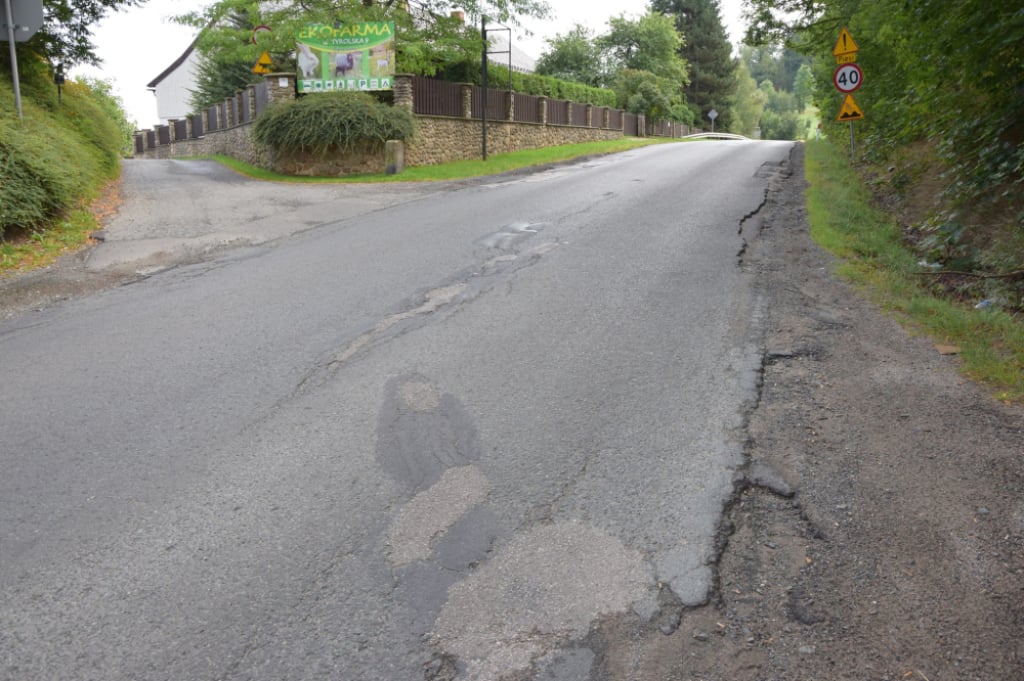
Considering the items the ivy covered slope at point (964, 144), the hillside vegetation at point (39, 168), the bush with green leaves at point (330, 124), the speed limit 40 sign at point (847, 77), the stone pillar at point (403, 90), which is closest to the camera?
the ivy covered slope at point (964, 144)

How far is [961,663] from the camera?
256 centimetres

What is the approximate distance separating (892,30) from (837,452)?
30.1 feet

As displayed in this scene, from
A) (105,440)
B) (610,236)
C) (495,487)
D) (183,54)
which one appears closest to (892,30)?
(610,236)

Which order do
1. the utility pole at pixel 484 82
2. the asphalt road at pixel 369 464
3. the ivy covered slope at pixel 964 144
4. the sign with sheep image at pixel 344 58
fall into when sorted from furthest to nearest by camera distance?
the utility pole at pixel 484 82 → the sign with sheep image at pixel 344 58 → the ivy covered slope at pixel 964 144 → the asphalt road at pixel 369 464

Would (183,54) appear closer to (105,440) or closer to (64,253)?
(64,253)

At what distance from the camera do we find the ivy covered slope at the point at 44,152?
10.5 meters

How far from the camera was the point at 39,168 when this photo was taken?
35.8ft

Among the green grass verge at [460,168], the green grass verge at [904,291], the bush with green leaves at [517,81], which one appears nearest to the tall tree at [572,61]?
the bush with green leaves at [517,81]

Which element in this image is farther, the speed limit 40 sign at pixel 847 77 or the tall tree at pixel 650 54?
the tall tree at pixel 650 54

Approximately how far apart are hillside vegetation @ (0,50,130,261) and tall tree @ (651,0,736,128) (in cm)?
5495

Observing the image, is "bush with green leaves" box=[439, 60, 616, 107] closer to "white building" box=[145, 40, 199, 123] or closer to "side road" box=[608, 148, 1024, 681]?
"side road" box=[608, 148, 1024, 681]

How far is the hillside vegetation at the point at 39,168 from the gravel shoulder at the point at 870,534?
9.60 m

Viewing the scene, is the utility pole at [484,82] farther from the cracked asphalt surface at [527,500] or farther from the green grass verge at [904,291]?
the cracked asphalt surface at [527,500]

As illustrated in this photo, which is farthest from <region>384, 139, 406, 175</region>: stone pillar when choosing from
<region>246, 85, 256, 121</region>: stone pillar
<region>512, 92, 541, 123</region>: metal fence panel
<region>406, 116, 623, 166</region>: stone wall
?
<region>512, 92, 541, 123</region>: metal fence panel
